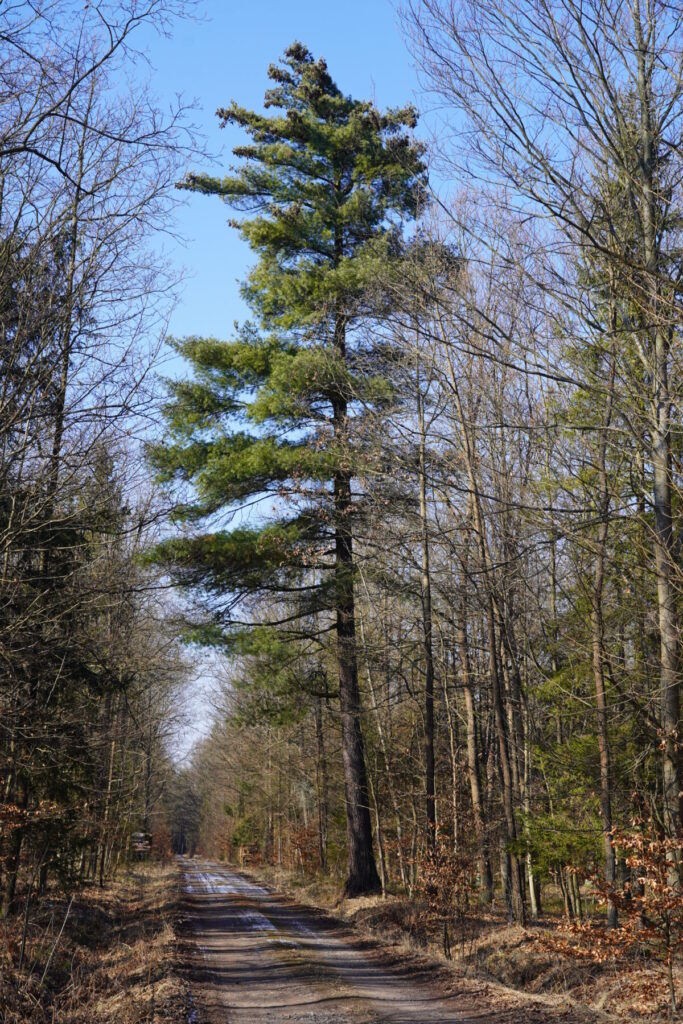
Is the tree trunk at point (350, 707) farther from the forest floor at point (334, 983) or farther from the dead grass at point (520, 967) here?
the forest floor at point (334, 983)

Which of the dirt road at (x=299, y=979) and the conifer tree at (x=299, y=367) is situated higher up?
the conifer tree at (x=299, y=367)

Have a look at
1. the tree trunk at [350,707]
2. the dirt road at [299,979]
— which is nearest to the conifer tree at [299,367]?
the tree trunk at [350,707]

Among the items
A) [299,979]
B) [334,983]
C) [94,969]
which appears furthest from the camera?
[94,969]

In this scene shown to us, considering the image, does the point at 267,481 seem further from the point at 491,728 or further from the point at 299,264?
the point at 491,728

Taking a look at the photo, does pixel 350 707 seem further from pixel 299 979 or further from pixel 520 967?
pixel 299 979

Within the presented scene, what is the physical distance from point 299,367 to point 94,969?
10547mm

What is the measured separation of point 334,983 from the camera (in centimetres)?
930

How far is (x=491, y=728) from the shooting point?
18.9m

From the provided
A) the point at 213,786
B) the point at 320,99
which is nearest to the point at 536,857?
the point at 320,99

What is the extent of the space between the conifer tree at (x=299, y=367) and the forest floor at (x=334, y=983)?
4829mm

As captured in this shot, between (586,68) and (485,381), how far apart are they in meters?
6.96

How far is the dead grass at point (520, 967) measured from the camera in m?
7.66

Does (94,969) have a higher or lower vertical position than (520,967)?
higher

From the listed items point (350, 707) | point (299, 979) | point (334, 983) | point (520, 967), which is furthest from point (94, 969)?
point (350, 707)
